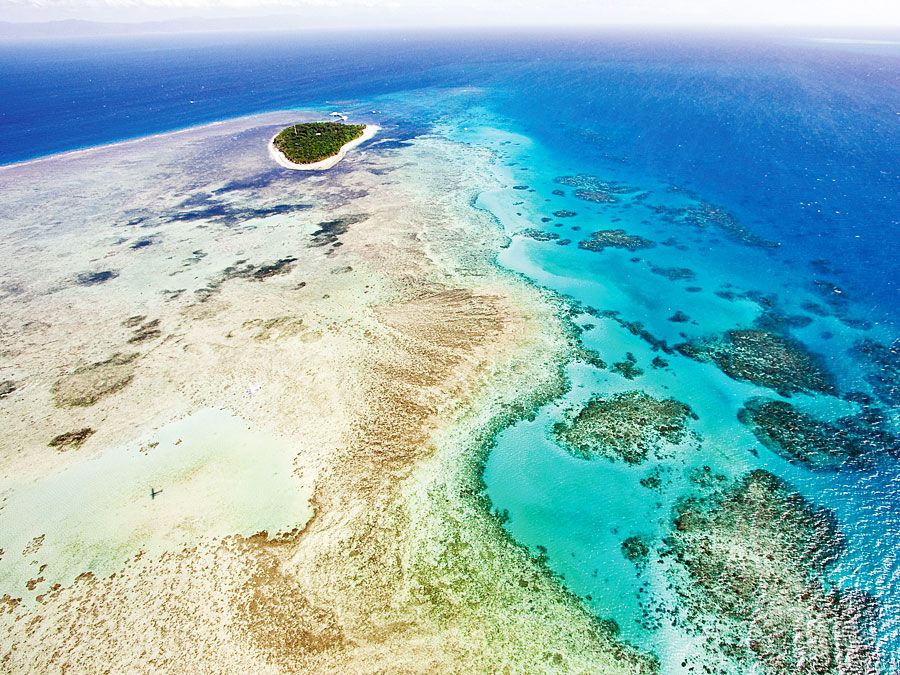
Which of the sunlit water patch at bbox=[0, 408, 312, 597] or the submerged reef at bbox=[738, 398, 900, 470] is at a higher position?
the sunlit water patch at bbox=[0, 408, 312, 597]

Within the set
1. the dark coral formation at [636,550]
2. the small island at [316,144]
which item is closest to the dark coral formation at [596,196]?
the small island at [316,144]

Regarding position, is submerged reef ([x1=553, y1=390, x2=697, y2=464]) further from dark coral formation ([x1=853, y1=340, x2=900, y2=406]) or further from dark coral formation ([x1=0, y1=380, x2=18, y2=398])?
dark coral formation ([x1=0, y1=380, x2=18, y2=398])

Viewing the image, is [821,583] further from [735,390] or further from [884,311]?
[884,311]

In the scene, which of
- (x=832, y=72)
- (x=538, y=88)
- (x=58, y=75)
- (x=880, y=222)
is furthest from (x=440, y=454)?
(x=58, y=75)

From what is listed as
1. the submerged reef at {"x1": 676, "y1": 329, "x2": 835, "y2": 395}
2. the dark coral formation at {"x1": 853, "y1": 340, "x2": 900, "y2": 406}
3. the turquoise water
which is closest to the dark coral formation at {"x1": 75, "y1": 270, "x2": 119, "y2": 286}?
the turquoise water

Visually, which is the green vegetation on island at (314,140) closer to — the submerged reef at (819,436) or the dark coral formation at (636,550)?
the submerged reef at (819,436)

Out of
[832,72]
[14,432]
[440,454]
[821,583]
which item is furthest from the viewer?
[832,72]
